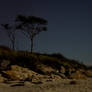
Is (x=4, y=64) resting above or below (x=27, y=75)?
above

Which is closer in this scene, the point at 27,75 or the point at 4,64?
the point at 27,75

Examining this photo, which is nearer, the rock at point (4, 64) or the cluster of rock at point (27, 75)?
the cluster of rock at point (27, 75)

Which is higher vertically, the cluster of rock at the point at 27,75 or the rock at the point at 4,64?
the rock at the point at 4,64

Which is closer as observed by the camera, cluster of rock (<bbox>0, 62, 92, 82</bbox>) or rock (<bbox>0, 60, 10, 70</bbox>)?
cluster of rock (<bbox>0, 62, 92, 82</bbox>)

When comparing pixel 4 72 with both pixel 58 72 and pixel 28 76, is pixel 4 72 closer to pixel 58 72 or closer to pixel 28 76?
pixel 28 76

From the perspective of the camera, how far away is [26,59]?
1234cm

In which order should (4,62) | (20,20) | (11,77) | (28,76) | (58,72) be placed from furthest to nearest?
(20,20) < (58,72) < (4,62) < (28,76) < (11,77)

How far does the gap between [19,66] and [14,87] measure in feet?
11.4

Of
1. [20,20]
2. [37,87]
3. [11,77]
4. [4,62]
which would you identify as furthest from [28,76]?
[20,20]

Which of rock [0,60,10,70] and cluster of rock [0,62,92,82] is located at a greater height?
rock [0,60,10,70]

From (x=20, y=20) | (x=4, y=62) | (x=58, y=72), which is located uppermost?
(x=20, y=20)

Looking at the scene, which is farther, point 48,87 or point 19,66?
point 19,66

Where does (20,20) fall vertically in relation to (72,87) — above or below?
above

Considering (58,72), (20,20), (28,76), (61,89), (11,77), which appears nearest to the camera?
(61,89)
